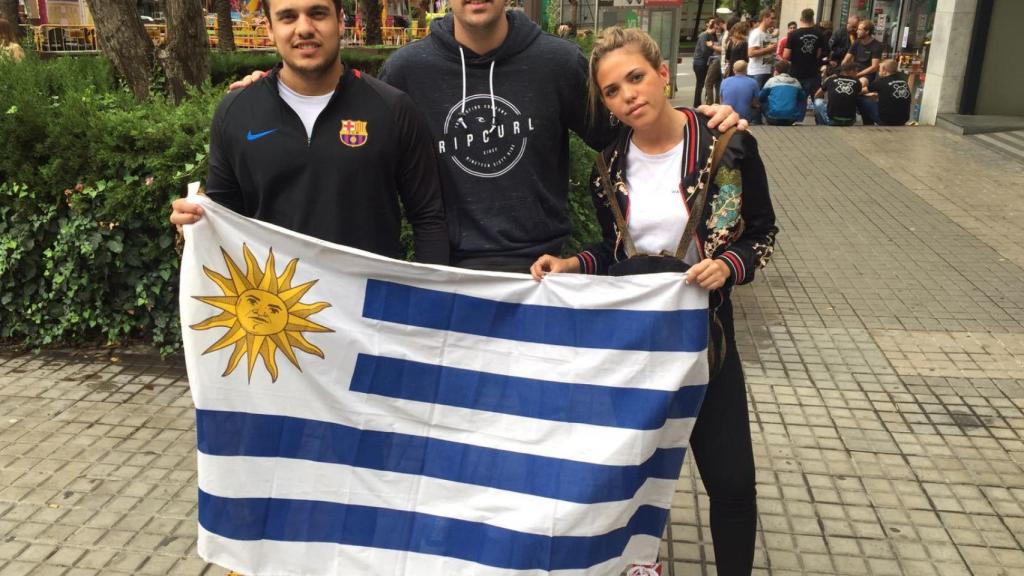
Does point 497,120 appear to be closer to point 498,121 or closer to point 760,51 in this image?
point 498,121

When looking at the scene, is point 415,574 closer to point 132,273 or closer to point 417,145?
point 417,145

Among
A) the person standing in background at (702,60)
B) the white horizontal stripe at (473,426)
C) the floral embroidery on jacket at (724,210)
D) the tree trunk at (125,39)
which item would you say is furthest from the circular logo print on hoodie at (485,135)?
the person standing in background at (702,60)

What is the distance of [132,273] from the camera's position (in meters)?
5.27

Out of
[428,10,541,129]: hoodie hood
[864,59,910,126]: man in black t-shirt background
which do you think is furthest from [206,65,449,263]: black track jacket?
[864,59,910,126]: man in black t-shirt background

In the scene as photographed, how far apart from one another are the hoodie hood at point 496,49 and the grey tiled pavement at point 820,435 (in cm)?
197

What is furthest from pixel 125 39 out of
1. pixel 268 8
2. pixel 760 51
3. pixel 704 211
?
pixel 760 51

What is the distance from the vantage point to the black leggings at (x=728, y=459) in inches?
105

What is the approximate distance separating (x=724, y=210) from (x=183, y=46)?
5759mm

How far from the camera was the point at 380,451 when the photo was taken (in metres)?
2.78

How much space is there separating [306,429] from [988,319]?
16.9ft

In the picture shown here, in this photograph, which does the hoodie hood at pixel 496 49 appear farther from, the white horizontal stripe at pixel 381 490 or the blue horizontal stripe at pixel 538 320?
A: the white horizontal stripe at pixel 381 490

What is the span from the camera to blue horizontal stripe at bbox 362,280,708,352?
8.46ft

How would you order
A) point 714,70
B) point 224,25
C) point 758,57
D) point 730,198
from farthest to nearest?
point 224,25, point 714,70, point 758,57, point 730,198

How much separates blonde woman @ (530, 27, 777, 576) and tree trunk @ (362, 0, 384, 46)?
2555cm
